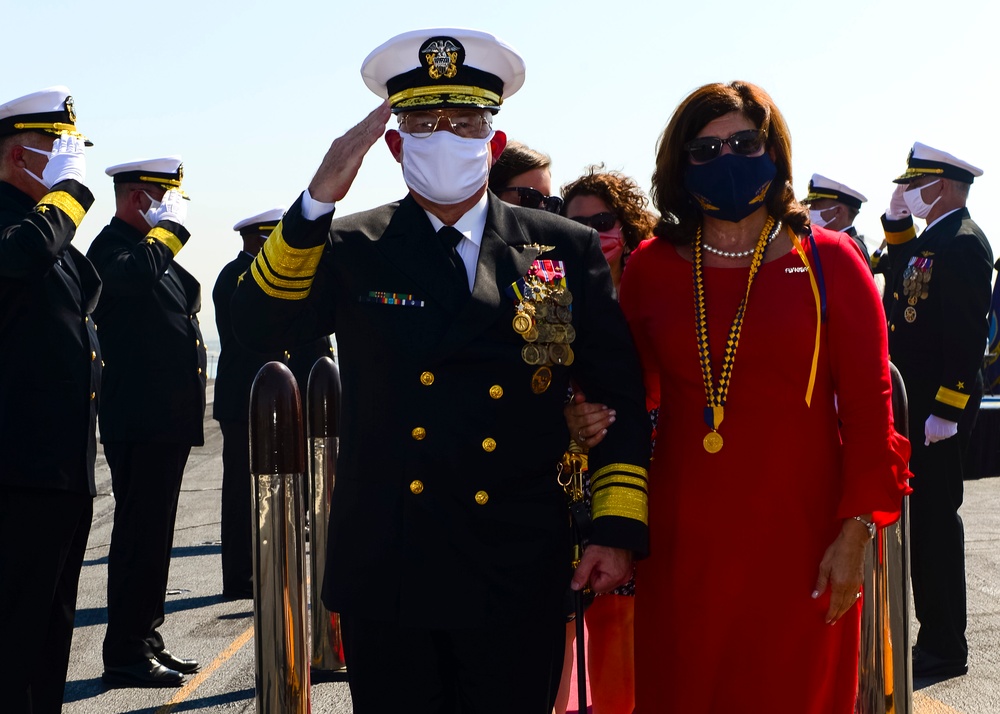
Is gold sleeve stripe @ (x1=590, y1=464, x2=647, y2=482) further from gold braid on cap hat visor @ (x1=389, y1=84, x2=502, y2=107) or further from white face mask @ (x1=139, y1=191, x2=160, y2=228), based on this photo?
white face mask @ (x1=139, y1=191, x2=160, y2=228)

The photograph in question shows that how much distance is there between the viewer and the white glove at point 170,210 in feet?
20.9

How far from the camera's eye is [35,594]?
4141 millimetres

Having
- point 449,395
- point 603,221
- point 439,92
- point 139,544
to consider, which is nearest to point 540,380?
point 449,395

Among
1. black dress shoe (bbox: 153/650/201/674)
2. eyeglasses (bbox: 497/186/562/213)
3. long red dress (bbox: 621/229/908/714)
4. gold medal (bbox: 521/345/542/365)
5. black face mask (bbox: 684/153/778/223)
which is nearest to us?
gold medal (bbox: 521/345/542/365)

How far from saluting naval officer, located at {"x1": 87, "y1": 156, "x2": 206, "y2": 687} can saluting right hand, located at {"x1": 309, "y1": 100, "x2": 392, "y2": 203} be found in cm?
342

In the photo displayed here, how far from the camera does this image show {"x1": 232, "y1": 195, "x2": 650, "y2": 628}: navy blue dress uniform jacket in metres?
2.74

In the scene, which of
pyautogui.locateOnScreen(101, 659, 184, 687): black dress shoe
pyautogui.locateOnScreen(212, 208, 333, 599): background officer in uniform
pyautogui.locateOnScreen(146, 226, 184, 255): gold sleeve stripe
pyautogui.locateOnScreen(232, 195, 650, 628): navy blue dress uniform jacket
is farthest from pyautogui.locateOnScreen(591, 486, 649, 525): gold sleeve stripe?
pyautogui.locateOnScreen(212, 208, 333, 599): background officer in uniform

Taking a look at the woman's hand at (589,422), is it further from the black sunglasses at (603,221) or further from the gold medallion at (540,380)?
the black sunglasses at (603,221)

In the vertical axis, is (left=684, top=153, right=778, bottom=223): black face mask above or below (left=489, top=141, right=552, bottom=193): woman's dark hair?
below

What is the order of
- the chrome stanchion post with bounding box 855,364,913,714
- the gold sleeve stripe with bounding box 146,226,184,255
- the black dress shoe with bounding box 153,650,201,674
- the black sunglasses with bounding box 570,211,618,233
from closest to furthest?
the chrome stanchion post with bounding box 855,364,913,714 < the black sunglasses with bounding box 570,211,618,233 < the black dress shoe with bounding box 153,650,201,674 < the gold sleeve stripe with bounding box 146,226,184,255

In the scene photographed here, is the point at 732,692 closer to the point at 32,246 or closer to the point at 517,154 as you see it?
the point at 517,154

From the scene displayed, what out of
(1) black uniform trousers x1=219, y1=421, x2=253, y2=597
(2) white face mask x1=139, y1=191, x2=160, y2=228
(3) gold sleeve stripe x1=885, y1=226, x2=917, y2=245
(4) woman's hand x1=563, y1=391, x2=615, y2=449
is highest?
(2) white face mask x1=139, y1=191, x2=160, y2=228

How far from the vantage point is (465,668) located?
2760 mm

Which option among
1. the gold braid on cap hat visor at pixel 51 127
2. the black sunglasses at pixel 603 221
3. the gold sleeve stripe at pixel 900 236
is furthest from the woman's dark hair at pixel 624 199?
the gold sleeve stripe at pixel 900 236
